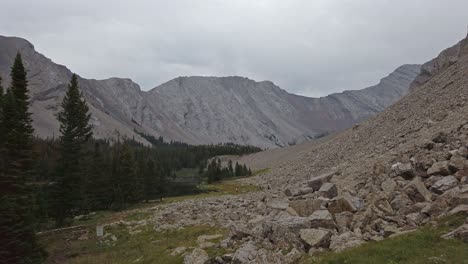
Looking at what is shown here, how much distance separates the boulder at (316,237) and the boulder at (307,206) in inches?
204

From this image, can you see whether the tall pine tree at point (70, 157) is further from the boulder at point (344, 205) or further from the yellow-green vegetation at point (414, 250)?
the yellow-green vegetation at point (414, 250)

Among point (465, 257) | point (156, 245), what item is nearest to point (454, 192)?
point (465, 257)

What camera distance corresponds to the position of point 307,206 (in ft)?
97.1

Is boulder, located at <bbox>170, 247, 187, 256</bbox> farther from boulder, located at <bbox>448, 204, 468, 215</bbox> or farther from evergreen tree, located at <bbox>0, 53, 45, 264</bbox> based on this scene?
boulder, located at <bbox>448, 204, 468, 215</bbox>

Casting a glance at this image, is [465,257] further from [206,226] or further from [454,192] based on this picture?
[206,226]

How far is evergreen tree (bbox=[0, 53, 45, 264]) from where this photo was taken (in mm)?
34844

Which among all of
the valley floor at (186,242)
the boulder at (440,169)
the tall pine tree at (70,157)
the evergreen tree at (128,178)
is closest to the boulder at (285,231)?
the valley floor at (186,242)

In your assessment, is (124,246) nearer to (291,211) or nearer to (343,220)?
(291,211)

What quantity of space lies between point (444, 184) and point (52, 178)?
67.4m

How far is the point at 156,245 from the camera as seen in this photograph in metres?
38.2

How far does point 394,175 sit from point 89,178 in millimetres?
66298

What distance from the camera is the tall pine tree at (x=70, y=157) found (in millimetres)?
61562

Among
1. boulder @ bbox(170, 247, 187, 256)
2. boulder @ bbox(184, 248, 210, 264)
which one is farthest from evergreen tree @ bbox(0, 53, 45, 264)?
boulder @ bbox(184, 248, 210, 264)

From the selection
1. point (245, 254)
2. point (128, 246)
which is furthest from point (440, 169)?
point (128, 246)
